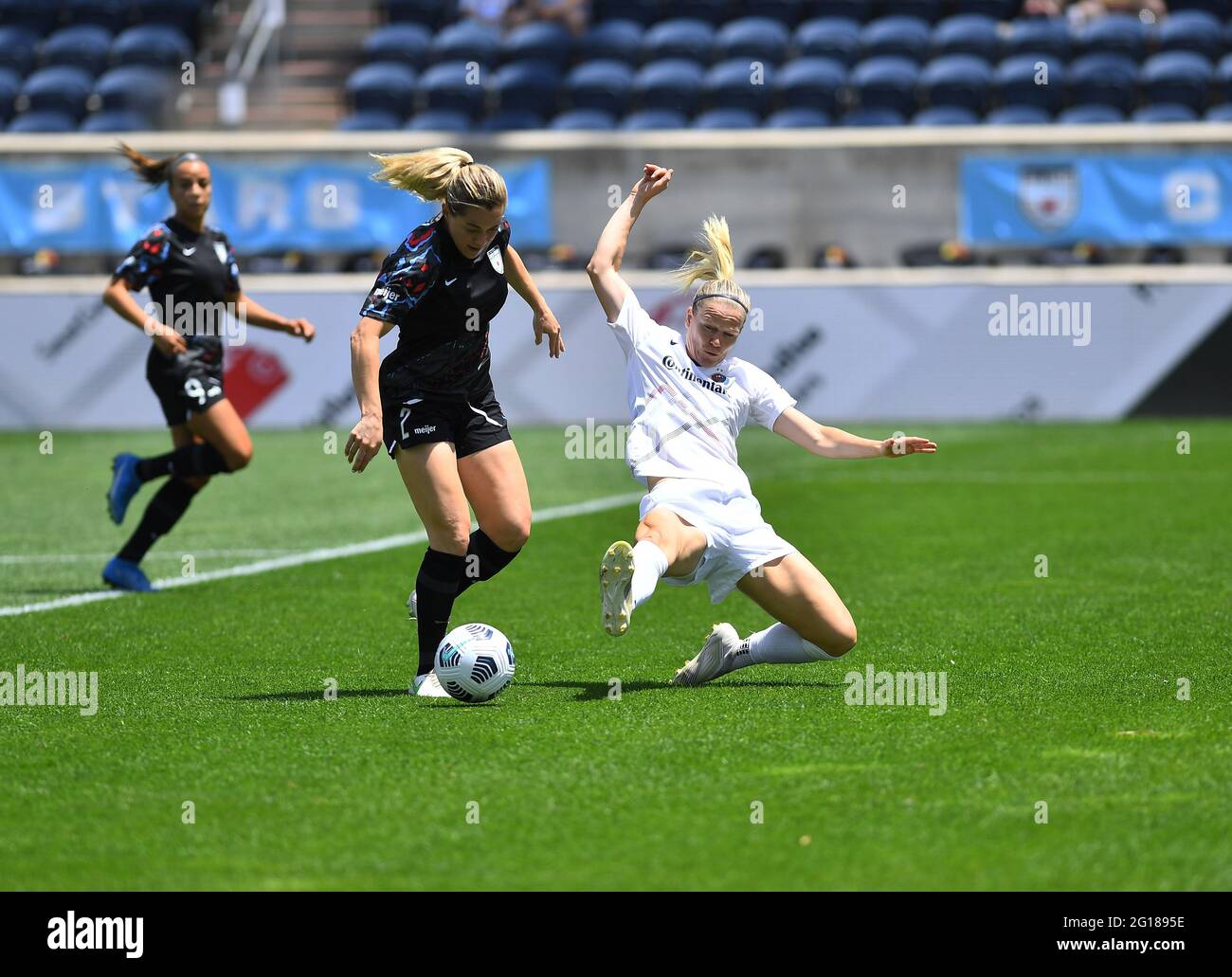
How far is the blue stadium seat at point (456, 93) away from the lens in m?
24.7

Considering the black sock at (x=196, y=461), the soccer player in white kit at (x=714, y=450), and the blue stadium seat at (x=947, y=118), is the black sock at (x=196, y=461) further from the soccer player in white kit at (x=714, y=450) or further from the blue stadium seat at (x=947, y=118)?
the blue stadium seat at (x=947, y=118)

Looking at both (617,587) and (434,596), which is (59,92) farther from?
(617,587)

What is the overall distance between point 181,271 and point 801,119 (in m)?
15.3

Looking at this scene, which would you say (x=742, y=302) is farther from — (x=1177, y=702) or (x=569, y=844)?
(x=569, y=844)

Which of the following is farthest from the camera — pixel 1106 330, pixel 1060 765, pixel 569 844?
pixel 1106 330

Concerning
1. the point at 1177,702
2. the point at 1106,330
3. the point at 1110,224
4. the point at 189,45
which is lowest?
the point at 1177,702

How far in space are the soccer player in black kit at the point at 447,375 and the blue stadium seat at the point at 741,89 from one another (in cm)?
1805

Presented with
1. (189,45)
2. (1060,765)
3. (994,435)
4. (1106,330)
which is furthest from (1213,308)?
(1060,765)

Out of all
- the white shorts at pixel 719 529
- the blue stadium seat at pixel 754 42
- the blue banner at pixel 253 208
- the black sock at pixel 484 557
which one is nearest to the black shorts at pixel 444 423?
the black sock at pixel 484 557

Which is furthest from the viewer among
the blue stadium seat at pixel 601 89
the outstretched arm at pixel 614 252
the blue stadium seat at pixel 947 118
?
the blue stadium seat at pixel 601 89

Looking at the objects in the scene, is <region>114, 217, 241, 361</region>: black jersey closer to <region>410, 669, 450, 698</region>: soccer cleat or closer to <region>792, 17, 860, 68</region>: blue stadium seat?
<region>410, 669, 450, 698</region>: soccer cleat

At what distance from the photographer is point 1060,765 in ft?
17.3

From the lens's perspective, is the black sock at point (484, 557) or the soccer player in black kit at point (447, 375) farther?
the black sock at point (484, 557)
